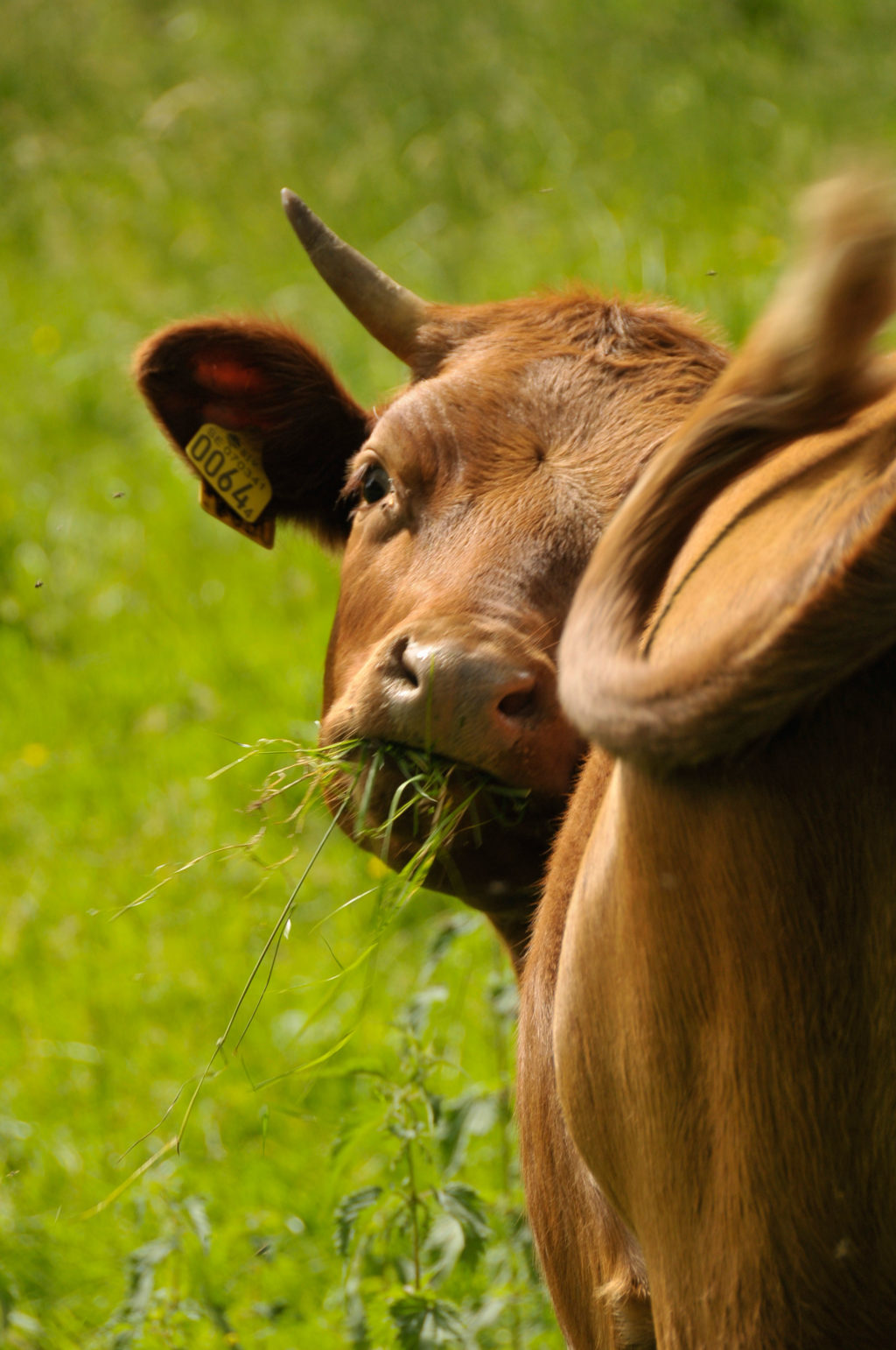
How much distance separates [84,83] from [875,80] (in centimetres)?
579

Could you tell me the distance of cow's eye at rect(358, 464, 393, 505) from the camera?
2406 mm

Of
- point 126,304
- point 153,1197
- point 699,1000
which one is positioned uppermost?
point 699,1000

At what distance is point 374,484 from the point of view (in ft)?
7.98

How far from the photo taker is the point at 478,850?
79.3 inches

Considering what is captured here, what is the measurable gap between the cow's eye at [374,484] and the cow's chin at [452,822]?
55cm

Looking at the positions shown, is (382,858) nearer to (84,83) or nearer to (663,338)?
(663,338)

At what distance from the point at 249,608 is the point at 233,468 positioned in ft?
9.73

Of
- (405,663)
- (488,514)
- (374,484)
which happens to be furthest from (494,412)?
(405,663)

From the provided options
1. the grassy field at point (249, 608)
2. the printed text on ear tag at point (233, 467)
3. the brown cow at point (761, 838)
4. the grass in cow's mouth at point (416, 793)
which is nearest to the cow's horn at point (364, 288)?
the printed text on ear tag at point (233, 467)

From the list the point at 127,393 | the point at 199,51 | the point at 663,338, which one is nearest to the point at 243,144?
the point at 199,51

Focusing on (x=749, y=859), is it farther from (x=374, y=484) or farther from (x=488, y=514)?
(x=374, y=484)

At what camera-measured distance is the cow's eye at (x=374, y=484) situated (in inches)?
94.7

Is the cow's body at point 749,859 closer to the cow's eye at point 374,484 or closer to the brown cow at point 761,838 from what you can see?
the brown cow at point 761,838

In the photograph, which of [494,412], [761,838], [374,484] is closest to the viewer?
[761,838]
